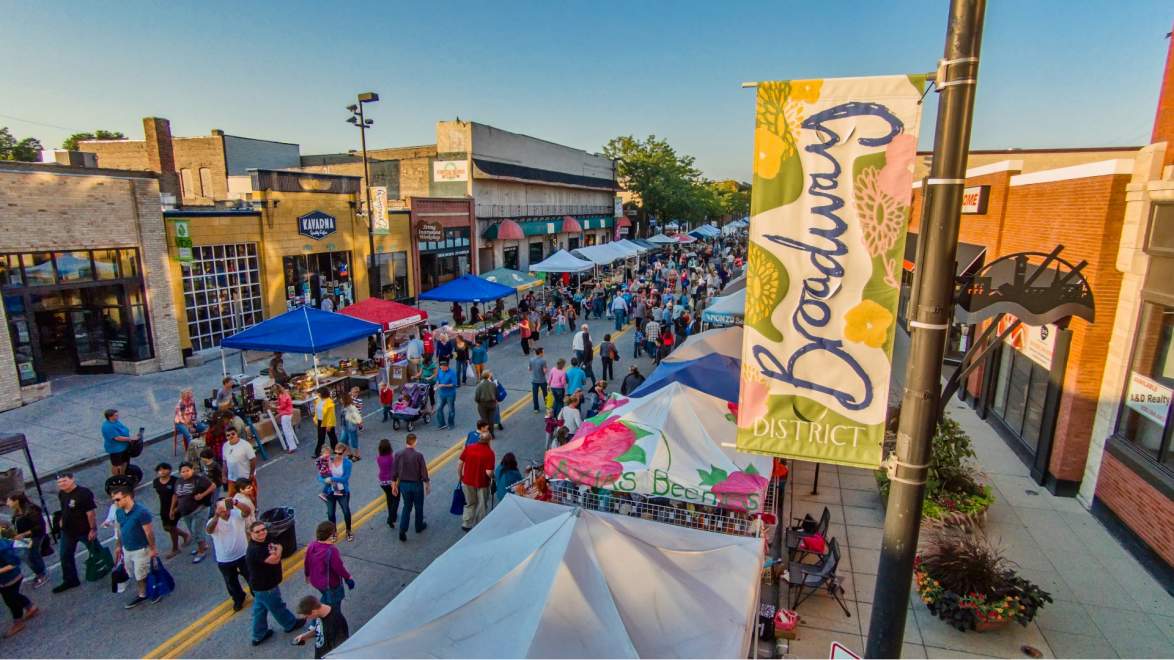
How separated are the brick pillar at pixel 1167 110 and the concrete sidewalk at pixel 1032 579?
214 inches

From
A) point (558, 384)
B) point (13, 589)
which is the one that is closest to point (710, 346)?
point (558, 384)

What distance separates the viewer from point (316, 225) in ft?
78.1

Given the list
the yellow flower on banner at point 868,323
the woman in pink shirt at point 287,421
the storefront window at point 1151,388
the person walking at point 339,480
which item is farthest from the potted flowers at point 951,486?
the woman in pink shirt at point 287,421

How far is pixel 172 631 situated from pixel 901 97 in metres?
8.87

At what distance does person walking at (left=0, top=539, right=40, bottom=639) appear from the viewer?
21.7ft

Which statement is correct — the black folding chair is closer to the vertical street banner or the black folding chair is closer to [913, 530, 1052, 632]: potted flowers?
[913, 530, 1052, 632]: potted flowers

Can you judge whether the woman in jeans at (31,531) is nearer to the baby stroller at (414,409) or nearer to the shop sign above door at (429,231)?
the baby stroller at (414,409)

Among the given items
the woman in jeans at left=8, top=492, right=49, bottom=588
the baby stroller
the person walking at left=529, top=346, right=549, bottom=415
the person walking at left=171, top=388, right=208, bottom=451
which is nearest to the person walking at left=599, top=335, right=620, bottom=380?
the person walking at left=529, top=346, right=549, bottom=415

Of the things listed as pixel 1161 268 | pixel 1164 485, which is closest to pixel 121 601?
pixel 1164 485

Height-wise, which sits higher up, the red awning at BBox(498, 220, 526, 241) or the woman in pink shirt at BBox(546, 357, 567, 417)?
the red awning at BBox(498, 220, 526, 241)

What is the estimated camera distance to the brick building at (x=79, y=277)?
14727mm

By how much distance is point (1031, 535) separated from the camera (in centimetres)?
869

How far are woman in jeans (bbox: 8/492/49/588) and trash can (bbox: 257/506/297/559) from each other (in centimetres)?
266

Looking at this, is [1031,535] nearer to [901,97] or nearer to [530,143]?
[901,97]
